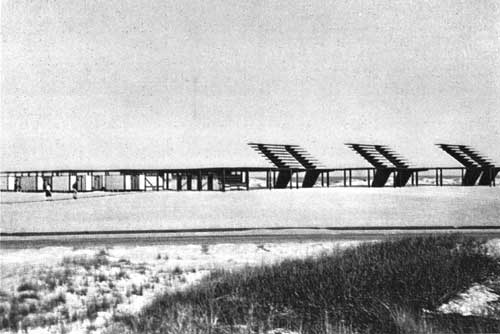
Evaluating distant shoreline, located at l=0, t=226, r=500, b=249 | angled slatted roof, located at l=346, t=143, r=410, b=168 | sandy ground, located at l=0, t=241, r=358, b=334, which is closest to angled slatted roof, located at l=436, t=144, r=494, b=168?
angled slatted roof, located at l=346, t=143, r=410, b=168

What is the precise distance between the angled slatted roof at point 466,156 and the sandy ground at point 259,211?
10.8 meters

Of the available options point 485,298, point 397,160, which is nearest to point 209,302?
point 485,298

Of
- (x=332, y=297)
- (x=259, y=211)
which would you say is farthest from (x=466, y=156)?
(x=332, y=297)

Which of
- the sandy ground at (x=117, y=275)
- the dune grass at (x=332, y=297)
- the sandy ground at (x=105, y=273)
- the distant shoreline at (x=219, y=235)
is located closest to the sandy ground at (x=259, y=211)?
the distant shoreline at (x=219, y=235)

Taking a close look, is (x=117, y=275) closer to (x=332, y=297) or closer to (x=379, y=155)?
(x=332, y=297)

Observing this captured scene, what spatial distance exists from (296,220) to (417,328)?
14.4 m

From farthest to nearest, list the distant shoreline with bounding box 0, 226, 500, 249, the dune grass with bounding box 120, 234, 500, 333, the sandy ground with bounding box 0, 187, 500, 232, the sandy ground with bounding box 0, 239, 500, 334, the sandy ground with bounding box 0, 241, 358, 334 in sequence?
the sandy ground with bounding box 0, 187, 500, 232 < the distant shoreline with bounding box 0, 226, 500, 249 < the sandy ground with bounding box 0, 239, 500, 334 < the sandy ground with bounding box 0, 241, 358, 334 < the dune grass with bounding box 120, 234, 500, 333

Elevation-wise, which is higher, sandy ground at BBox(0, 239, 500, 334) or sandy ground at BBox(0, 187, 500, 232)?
sandy ground at BBox(0, 239, 500, 334)

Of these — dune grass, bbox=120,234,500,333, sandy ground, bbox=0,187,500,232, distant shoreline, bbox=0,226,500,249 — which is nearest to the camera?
dune grass, bbox=120,234,500,333

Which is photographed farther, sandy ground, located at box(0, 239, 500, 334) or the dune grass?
sandy ground, located at box(0, 239, 500, 334)

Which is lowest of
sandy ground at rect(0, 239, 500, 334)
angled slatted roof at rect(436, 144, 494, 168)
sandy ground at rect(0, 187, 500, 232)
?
sandy ground at rect(0, 187, 500, 232)

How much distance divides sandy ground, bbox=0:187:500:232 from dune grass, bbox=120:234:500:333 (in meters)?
9.07

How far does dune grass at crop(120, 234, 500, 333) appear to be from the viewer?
800 cm

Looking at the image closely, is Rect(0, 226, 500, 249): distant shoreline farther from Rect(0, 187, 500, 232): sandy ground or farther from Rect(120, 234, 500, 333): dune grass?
Rect(120, 234, 500, 333): dune grass
